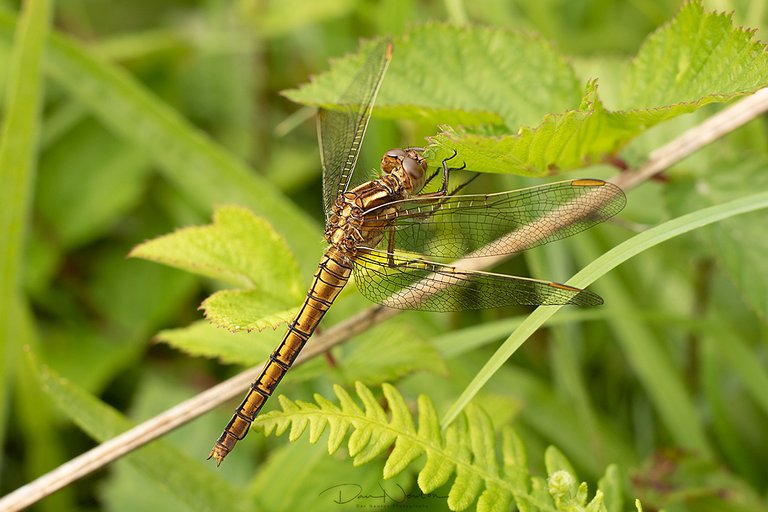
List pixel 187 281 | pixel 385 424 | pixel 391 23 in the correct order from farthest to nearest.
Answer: pixel 187 281
pixel 391 23
pixel 385 424

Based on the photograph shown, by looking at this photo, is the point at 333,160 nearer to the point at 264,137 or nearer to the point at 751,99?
the point at 751,99

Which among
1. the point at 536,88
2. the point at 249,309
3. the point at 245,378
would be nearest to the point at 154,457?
the point at 245,378

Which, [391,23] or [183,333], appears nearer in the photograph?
[183,333]

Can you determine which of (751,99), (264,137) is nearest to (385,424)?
(751,99)

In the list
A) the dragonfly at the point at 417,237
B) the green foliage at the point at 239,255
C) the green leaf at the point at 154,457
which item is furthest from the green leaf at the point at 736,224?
the green leaf at the point at 154,457

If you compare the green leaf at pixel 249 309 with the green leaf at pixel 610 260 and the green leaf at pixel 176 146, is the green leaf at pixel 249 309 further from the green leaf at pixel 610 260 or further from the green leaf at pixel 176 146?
the green leaf at pixel 176 146
